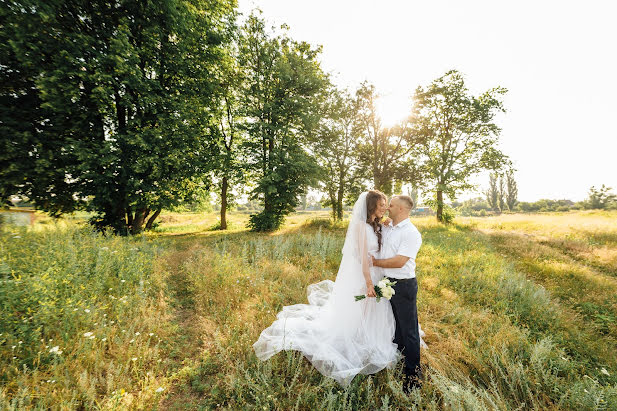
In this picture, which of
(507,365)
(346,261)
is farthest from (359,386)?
(507,365)

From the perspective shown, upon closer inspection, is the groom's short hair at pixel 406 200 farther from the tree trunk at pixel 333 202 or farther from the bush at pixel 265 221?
the tree trunk at pixel 333 202

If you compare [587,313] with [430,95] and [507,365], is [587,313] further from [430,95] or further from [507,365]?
[430,95]

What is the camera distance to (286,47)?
17109 millimetres

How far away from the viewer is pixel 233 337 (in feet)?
13.4

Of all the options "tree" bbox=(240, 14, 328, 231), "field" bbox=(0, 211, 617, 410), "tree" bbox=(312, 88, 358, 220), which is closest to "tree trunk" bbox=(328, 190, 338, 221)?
"tree" bbox=(312, 88, 358, 220)

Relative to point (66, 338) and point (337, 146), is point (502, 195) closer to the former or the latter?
point (337, 146)

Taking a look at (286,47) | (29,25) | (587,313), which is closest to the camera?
(587,313)

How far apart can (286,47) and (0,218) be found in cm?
1821

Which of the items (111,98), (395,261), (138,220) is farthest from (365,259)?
(138,220)

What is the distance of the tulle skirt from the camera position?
365cm

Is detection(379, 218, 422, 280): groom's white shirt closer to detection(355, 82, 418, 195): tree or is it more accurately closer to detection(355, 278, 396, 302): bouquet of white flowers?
detection(355, 278, 396, 302): bouquet of white flowers

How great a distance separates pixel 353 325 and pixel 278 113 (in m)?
14.8

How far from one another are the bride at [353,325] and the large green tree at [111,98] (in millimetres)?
10205

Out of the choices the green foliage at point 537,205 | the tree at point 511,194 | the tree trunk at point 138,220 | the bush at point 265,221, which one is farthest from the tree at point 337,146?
the green foliage at point 537,205
